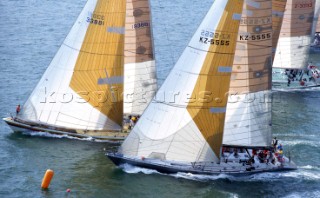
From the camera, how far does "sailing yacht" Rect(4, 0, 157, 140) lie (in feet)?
221

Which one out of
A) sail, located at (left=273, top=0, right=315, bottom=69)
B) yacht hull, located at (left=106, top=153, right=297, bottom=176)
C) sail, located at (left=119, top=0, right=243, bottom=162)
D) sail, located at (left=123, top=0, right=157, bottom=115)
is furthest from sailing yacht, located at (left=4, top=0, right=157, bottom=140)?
sail, located at (left=273, top=0, right=315, bottom=69)

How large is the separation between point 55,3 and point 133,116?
6861 cm

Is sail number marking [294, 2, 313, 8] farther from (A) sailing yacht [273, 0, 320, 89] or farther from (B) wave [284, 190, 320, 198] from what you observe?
(B) wave [284, 190, 320, 198]

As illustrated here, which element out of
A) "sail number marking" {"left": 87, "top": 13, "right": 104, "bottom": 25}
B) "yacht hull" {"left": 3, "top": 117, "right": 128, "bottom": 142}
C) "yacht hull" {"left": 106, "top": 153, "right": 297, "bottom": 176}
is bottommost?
"yacht hull" {"left": 106, "top": 153, "right": 297, "bottom": 176}

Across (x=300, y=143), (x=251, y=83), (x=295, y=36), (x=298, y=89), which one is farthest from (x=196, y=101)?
(x=295, y=36)

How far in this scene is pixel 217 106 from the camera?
2359 inches

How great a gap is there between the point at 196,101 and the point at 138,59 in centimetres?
1133

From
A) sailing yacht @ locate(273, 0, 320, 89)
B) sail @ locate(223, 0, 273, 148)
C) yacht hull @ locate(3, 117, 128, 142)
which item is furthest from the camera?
sailing yacht @ locate(273, 0, 320, 89)

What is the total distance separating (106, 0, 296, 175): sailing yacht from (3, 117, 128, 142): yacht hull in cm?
684

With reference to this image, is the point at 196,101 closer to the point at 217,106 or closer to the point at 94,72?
the point at 217,106

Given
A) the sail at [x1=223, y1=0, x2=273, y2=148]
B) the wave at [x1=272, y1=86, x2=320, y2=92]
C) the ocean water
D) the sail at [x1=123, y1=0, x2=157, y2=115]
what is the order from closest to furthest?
the sail at [x1=223, y1=0, x2=273, y2=148], the ocean water, the sail at [x1=123, y1=0, x2=157, y2=115], the wave at [x1=272, y1=86, x2=320, y2=92]

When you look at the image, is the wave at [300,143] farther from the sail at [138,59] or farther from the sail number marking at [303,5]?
the sail number marking at [303,5]

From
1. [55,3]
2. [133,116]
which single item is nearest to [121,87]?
[133,116]

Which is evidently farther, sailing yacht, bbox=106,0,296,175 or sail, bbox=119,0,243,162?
sailing yacht, bbox=106,0,296,175
